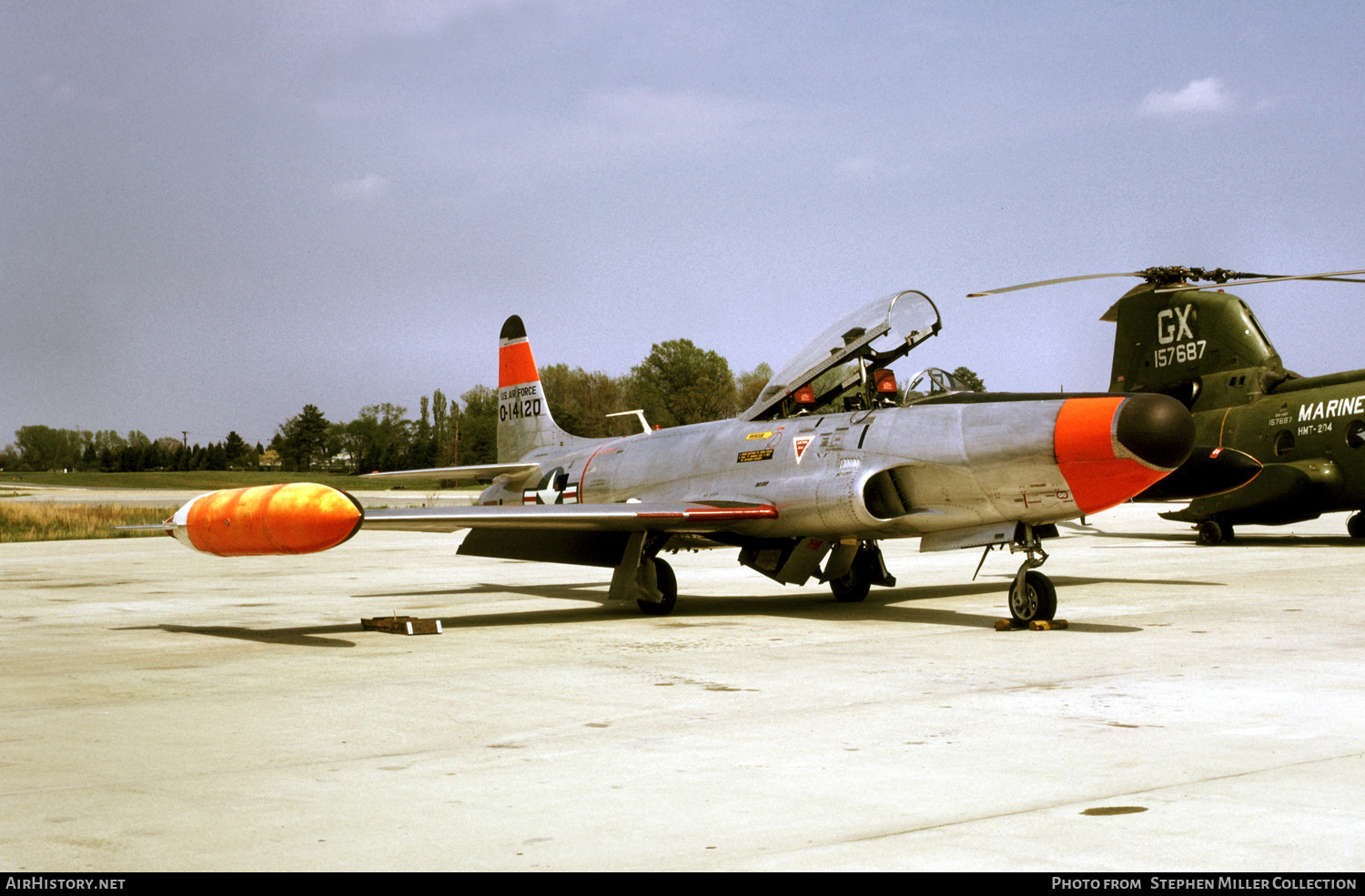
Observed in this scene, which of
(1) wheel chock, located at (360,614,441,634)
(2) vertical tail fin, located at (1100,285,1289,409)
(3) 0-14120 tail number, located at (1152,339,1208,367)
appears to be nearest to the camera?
(1) wheel chock, located at (360,614,441,634)

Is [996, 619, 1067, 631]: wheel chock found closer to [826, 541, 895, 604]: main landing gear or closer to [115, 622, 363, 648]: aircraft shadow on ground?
[826, 541, 895, 604]: main landing gear

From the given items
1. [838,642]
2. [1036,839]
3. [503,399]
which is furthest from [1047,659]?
[503,399]

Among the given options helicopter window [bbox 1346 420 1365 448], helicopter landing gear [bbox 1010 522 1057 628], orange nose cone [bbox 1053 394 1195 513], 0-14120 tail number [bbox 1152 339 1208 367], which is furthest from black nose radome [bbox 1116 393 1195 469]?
0-14120 tail number [bbox 1152 339 1208 367]

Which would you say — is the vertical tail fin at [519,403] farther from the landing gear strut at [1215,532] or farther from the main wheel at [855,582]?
the landing gear strut at [1215,532]

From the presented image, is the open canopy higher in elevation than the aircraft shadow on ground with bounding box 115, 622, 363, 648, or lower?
higher

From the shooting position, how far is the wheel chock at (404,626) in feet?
35.4

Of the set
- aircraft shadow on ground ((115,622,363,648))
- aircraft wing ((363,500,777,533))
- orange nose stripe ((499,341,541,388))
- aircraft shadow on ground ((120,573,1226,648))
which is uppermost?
orange nose stripe ((499,341,541,388))

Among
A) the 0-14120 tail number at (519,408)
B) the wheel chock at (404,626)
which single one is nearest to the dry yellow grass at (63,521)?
the 0-14120 tail number at (519,408)

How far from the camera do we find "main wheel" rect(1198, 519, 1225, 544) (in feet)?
69.8

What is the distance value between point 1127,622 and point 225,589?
11311 mm

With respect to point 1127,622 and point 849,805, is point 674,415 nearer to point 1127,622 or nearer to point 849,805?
point 1127,622

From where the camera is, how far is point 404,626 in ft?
35.4

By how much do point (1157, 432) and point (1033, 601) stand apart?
175 centimetres
